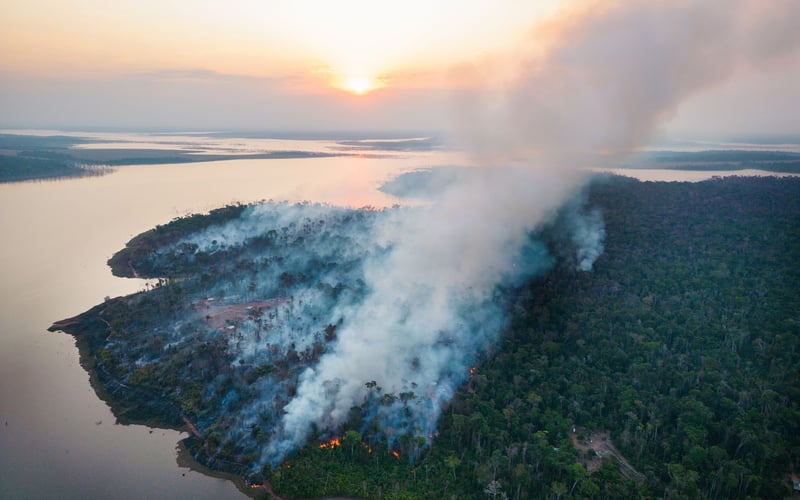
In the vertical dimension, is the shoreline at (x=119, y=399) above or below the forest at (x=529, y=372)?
below

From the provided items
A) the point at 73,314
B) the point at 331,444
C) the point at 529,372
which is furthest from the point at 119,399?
the point at 529,372

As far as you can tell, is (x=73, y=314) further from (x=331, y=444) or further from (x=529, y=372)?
(x=529, y=372)

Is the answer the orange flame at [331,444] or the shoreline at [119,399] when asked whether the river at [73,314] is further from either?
the orange flame at [331,444]

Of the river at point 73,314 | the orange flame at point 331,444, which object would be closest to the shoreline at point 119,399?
the river at point 73,314

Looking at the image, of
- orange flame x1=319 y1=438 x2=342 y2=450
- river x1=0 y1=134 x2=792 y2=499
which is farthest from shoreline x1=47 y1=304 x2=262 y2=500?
orange flame x1=319 y1=438 x2=342 y2=450

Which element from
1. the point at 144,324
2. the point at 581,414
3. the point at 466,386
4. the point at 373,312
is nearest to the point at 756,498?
the point at 581,414

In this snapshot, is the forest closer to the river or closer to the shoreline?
the shoreline
